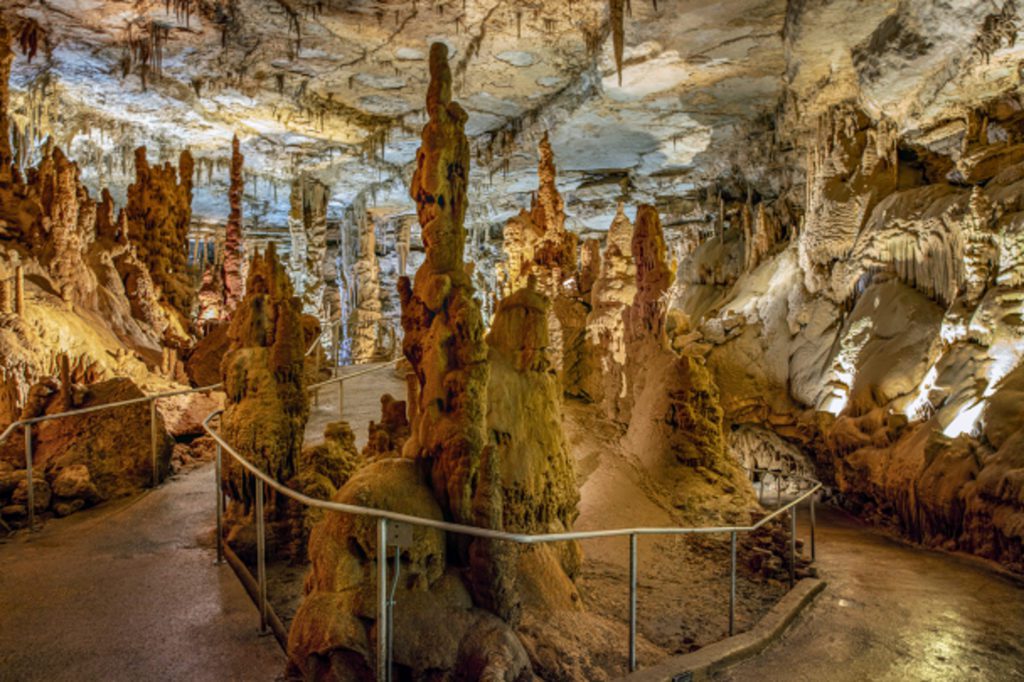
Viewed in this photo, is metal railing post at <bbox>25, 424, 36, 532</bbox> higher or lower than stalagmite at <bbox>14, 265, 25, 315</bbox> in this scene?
lower

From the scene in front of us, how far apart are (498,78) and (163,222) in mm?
9606

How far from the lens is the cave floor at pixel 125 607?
4.04 m

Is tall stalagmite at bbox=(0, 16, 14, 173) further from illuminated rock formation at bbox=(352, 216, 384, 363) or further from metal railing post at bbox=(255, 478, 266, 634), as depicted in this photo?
illuminated rock formation at bbox=(352, 216, 384, 363)

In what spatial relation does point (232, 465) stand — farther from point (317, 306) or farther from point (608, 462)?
point (317, 306)

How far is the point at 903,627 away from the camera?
5750 millimetres

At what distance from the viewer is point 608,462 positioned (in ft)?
35.4

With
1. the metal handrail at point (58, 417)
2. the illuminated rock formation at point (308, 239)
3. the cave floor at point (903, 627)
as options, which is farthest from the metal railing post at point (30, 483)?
the illuminated rock formation at point (308, 239)

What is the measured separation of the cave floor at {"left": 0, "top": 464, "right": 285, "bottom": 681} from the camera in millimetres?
4039

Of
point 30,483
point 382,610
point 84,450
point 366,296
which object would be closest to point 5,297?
point 84,450

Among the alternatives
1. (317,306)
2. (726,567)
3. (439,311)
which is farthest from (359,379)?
(439,311)

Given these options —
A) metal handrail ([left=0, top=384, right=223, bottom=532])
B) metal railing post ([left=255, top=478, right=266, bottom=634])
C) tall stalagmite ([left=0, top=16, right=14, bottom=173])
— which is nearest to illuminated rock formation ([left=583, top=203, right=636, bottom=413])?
metal handrail ([left=0, top=384, right=223, bottom=532])

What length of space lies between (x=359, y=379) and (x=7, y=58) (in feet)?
28.7

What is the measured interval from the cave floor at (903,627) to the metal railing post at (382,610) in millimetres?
2244

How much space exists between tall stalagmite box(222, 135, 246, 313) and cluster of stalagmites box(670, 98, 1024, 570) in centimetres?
1164
